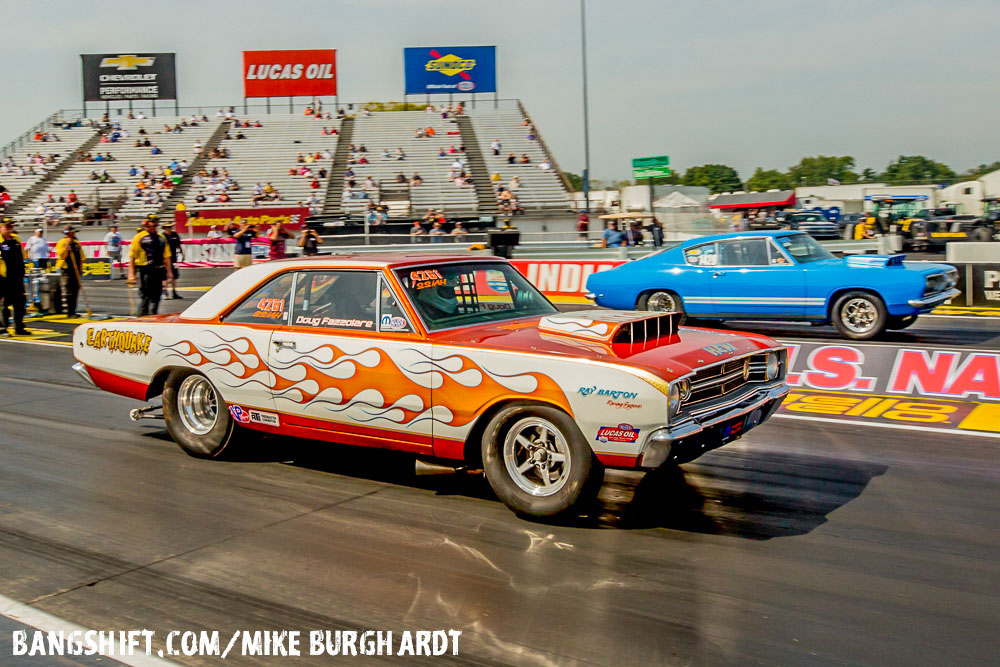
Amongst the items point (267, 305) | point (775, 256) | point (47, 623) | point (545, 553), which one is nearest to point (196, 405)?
point (267, 305)

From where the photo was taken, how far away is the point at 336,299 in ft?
19.6

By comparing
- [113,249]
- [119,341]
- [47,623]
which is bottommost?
[47,623]

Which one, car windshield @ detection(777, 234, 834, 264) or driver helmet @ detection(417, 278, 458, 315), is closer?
driver helmet @ detection(417, 278, 458, 315)

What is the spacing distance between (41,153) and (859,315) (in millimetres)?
46259

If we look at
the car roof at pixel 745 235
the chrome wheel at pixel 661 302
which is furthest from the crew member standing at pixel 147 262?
the car roof at pixel 745 235

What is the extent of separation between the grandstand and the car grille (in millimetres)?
29146

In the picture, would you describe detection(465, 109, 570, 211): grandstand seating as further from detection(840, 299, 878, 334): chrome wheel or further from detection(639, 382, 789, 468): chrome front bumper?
detection(639, 382, 789, 468): chrome front bumper

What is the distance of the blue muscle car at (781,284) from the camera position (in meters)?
11.9

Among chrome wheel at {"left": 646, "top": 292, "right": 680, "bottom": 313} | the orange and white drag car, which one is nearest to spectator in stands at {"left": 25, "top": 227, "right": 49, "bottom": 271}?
chrome wheel at {"left": 646, "top": 292, "right": 680, "bottom": 313}

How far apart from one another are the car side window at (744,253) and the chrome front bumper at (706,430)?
7.59 meters

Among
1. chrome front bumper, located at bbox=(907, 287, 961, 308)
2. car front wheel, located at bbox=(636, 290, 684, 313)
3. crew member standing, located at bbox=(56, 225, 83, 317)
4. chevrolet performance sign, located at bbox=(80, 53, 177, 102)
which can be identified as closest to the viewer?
chrome front bumper, located at bbox=(907, 287, 961, 308)

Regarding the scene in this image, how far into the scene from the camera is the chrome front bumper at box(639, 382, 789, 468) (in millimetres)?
4602

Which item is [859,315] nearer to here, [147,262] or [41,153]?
[147,262]

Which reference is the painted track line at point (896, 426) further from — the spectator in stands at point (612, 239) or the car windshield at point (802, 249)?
the spectator in stands at point (612, 239)
